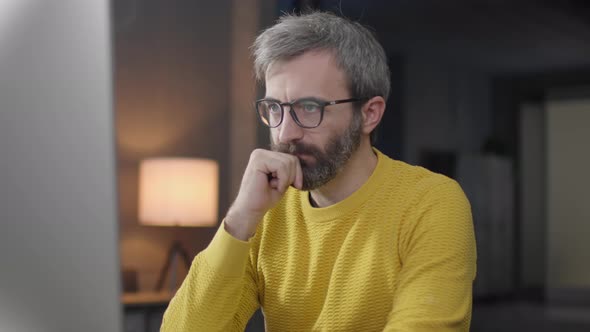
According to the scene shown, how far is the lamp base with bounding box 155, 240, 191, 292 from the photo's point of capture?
218 cm

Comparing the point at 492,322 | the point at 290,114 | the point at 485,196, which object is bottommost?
the point at 492,322

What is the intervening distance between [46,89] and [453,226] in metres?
1.23

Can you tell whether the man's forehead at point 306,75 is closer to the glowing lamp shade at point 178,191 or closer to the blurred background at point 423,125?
the blurred background at point 423,125

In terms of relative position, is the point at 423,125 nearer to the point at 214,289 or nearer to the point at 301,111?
the point at 301,111

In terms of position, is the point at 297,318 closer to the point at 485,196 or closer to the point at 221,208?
the point at 485,196

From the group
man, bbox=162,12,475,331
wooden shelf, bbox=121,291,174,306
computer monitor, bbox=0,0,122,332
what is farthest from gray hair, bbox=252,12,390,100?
wooden shelf, bbox=121,291,174,306

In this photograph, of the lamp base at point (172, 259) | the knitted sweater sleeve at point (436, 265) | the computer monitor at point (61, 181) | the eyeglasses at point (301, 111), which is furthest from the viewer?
the lamp base at point (172, 259)

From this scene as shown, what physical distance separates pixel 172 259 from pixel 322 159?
988 millimetres

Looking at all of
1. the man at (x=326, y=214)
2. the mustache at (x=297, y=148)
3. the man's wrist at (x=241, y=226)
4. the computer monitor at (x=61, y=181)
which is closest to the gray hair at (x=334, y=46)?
the man at (x=326, y=214)

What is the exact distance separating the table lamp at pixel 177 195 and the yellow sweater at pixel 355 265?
81cm

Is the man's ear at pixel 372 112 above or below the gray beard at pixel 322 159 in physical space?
above

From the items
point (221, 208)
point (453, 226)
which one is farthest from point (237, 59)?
point (453, 226)

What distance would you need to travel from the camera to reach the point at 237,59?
2.18m

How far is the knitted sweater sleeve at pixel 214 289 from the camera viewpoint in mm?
1302
